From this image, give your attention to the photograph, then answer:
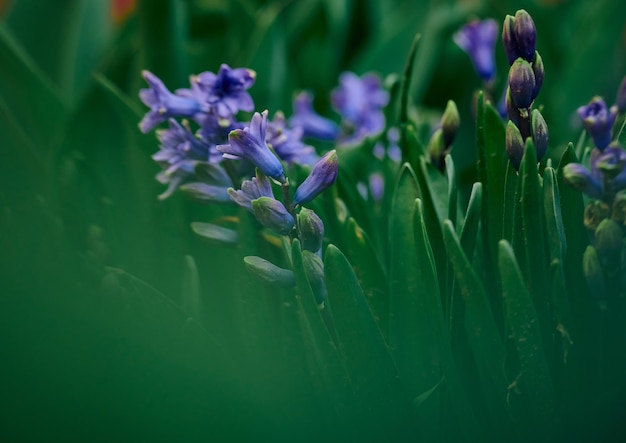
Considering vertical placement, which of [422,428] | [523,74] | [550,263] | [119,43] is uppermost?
[119,43]

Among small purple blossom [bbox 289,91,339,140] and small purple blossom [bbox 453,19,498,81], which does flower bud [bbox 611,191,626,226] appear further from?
small purple blossom [bbox 289,91,339,140]

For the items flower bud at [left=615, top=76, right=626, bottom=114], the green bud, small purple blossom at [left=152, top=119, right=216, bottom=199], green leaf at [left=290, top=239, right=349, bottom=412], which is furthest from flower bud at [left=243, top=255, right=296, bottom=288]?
flower bud at [left=615, top=76, right=626, bottom=114]

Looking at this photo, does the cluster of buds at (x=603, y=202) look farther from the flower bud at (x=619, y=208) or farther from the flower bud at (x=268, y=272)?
the flower bud at (x=268, y=272)

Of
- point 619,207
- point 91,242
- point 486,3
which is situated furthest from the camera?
point 486,3

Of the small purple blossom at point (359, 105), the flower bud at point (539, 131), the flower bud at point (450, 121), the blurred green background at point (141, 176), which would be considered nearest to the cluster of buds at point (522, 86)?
the flower bud at point (539, 131)

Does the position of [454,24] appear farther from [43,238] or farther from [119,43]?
[43,238]

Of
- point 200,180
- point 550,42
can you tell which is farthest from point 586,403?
point 550,42
